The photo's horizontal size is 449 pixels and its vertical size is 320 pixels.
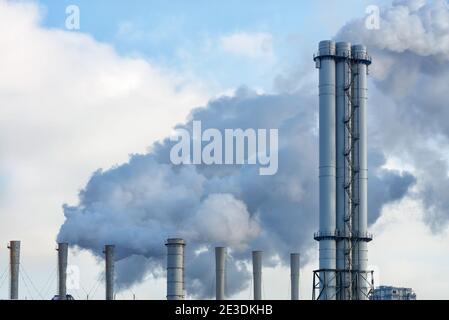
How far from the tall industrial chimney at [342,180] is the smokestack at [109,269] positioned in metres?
24.5

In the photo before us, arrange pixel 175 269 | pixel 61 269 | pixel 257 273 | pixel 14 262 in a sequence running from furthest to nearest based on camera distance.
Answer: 1. pixel 14 262
2. pixel 61 269
3. pixel 257 273
4. pixel 175 269

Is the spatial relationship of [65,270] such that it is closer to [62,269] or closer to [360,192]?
[62,269]

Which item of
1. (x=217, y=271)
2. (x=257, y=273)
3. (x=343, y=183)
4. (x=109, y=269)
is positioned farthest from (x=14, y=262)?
(x=343, y=183)

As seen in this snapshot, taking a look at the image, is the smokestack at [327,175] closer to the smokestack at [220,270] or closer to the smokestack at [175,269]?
the smokestack at [175,269]

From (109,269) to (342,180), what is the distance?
96.2ft

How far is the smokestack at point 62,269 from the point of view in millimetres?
86312

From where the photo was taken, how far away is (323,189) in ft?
221

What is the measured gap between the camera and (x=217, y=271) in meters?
84.0

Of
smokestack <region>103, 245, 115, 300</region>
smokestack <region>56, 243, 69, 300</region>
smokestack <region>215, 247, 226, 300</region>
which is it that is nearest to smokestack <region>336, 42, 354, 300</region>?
smokestack <region>215, 247, 226, 300</region>

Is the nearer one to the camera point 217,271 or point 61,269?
point 217,271

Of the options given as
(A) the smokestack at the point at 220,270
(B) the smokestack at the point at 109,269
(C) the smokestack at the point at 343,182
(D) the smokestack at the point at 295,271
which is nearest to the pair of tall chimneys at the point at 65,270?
(B) the smokestack at the point at 109,269
